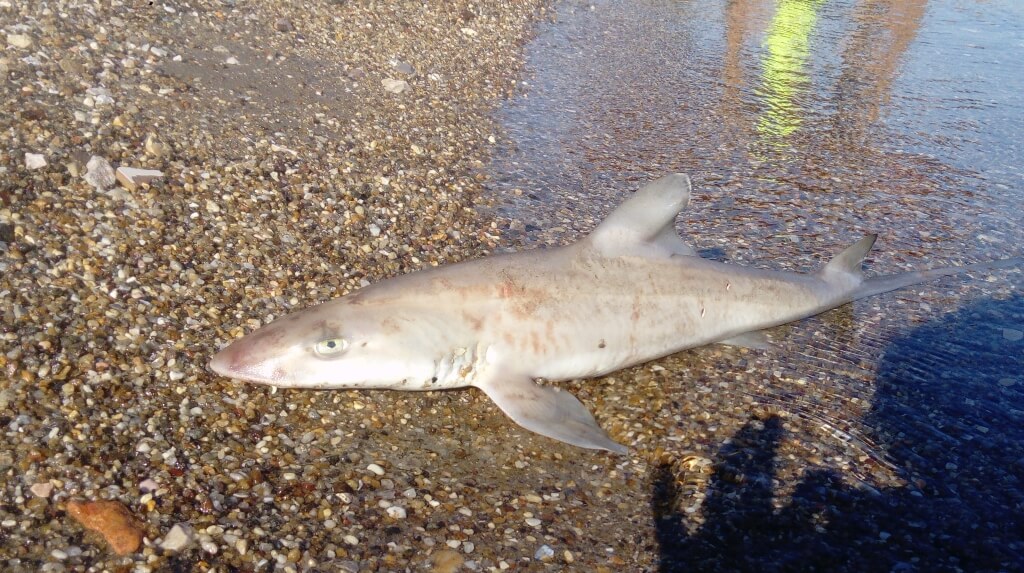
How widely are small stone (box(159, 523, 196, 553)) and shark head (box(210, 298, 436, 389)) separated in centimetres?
84

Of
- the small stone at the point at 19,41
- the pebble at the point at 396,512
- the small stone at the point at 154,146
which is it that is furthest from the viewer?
the small stone at the point at 19,41

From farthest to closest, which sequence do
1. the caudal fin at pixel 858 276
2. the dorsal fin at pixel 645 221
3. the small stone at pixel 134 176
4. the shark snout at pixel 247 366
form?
Result: the caudal fin at pixel 858 276 < the small stone at pixel 134 176 < the dorsal fin at pixel 645 221 < the shark snout at pixel 247 366

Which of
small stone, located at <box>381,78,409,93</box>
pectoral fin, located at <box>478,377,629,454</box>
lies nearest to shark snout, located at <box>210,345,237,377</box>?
pectoral fin, located at <box>478,377,629,454</box>

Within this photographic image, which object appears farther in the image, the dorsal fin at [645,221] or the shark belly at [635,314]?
the dorsal fin at [645,221]

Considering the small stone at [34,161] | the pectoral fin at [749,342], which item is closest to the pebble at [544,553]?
the pectoral fin at [749,342]

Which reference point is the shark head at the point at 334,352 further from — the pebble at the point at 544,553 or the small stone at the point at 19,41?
the small stone at the point at 19,41

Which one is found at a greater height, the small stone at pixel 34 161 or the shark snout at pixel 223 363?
the small stone at pixel 34 161

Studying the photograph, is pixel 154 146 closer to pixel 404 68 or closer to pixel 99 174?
pixel 99 174

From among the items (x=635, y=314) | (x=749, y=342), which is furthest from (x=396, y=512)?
(x=749, y=342)

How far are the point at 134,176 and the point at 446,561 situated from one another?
365 cm

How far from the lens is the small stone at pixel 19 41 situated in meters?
6.39

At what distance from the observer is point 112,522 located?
128 inches

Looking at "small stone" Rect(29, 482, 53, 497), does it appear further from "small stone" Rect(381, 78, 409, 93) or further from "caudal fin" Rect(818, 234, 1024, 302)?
"small stone" Rect(381, 78, 409, 93)

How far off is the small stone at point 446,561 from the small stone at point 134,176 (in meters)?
3.53
